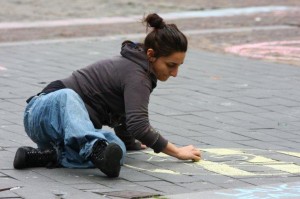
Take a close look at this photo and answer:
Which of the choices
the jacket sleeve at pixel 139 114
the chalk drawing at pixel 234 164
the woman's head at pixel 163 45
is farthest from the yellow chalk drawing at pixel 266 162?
the woman's head at pixel 163 45

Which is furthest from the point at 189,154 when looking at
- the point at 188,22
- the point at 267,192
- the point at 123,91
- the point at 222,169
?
the point at 188,22

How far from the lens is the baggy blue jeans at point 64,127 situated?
18.4ft

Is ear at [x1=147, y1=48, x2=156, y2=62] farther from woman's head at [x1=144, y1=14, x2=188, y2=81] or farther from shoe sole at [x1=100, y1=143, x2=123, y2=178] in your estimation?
shoe sole at [x1=100, y1=143, x2=123, y2=178]

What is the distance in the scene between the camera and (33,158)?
5656 millimetres

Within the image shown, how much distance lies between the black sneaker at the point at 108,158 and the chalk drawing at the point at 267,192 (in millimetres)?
646

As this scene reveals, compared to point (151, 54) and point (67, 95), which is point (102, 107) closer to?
point (67, 95)

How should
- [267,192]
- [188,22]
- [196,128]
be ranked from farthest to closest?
[188,22]
[196,128]
[267,192]

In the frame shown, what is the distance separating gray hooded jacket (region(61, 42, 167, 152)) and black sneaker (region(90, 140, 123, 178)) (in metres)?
0.28

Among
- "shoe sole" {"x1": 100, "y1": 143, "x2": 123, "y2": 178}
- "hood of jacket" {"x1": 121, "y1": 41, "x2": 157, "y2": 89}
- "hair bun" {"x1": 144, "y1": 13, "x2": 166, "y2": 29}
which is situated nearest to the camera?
"shoe sole" {"x1": 100, "y1": 143, "x2": 123, "y2": 178}

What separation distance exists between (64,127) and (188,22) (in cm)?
963

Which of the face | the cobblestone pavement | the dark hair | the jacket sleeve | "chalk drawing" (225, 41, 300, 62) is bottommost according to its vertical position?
the cobblestone pavement

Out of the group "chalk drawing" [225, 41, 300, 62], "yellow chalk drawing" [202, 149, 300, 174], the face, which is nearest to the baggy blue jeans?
the face

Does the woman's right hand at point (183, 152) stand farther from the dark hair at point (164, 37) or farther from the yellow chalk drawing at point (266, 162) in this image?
the dark hair at point (164, 37)

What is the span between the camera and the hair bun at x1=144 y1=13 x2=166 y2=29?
5.71 meters
